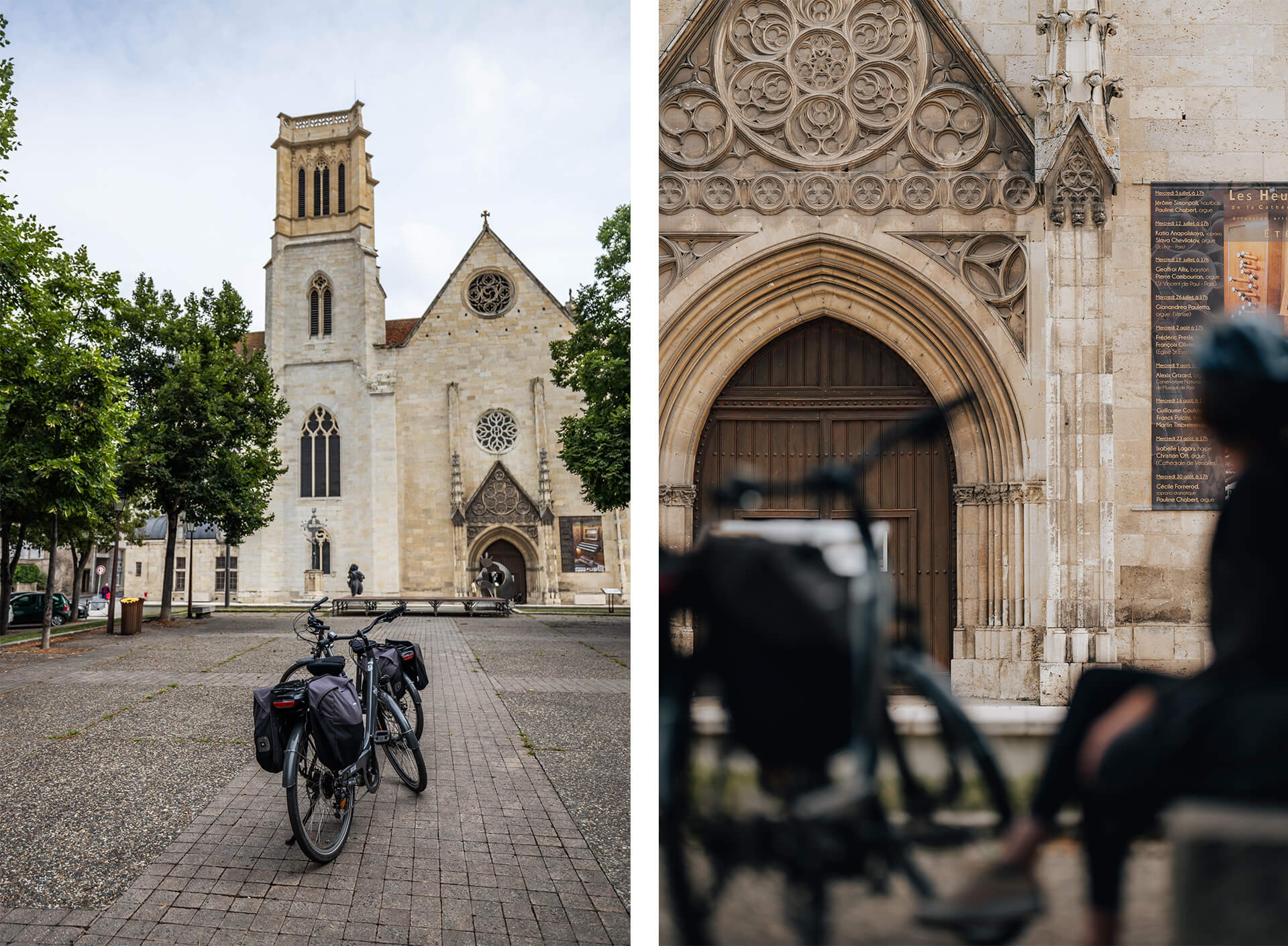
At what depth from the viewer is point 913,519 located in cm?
156

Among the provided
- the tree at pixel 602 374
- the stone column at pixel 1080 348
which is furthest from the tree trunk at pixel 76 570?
the stone column at pixel 1080 348

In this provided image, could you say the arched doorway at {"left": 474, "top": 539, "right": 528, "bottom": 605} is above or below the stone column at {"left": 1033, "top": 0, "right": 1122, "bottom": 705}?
below

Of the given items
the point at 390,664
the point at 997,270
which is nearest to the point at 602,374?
the point at 390,664

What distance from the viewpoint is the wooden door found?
161 inches

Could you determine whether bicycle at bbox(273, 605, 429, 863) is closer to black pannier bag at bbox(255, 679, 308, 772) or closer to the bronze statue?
black pannier bag at bbox(255, 679, 308, 772)

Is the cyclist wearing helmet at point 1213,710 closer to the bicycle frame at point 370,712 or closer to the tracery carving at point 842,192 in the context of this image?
the tracery carving at point 842,192

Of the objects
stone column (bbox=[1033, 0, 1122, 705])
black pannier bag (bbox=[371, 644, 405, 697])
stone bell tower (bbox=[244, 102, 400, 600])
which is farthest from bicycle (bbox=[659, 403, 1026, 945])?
stone bell tower (bbox=[244, 102, 400, 600])

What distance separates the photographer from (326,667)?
284 centimetres

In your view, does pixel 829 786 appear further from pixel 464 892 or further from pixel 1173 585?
pixel 464 892

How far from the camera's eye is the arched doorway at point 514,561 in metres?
4.07

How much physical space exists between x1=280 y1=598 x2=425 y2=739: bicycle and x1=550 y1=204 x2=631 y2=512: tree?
1.59 m

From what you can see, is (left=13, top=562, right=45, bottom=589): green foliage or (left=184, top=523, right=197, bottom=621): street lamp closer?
(left=13, top=562, right=45, bottom=589): green foliage

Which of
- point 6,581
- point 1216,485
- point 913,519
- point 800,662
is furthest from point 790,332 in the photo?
point 6,581

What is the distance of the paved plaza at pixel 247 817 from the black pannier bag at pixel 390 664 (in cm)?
23
